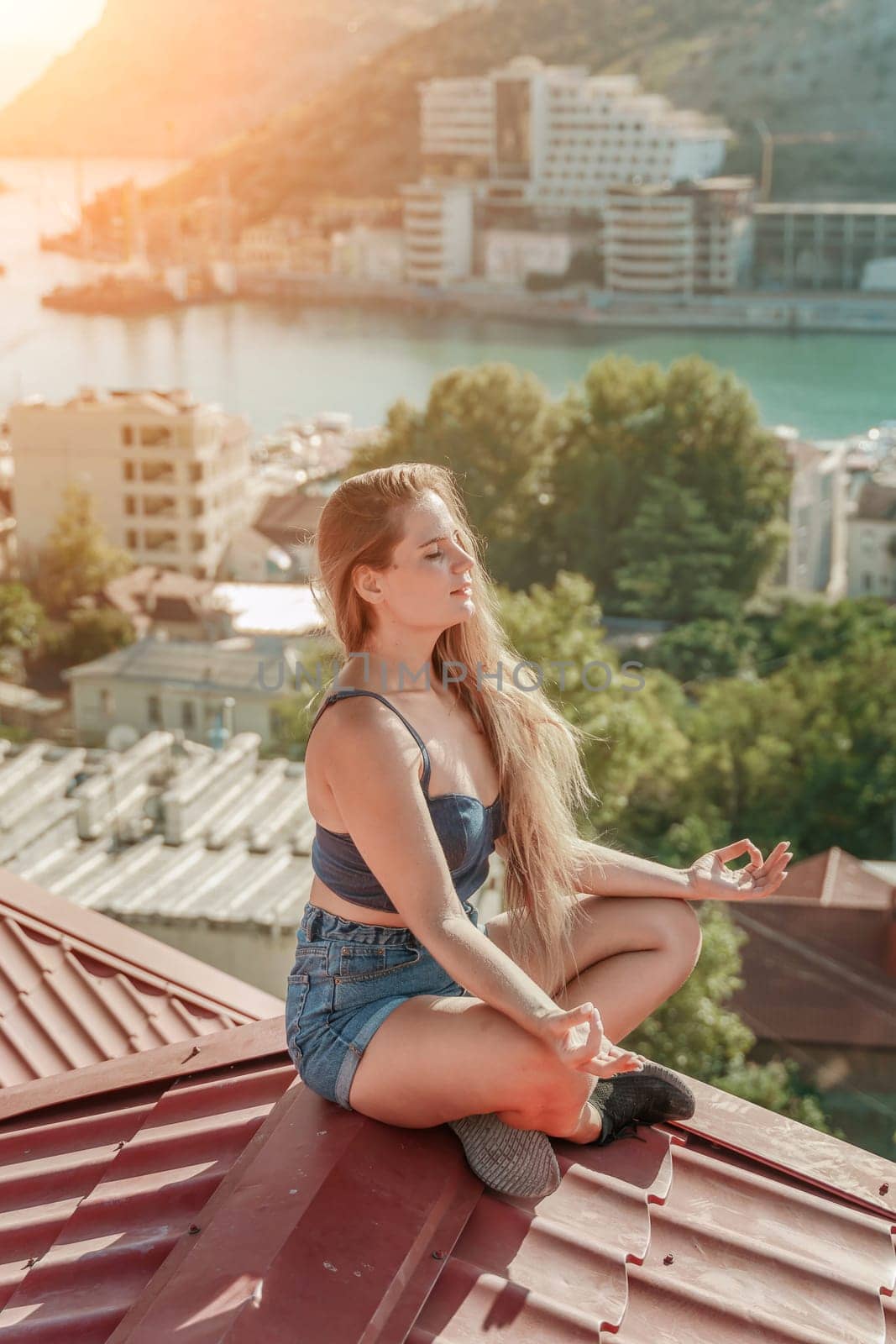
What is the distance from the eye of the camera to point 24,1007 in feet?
5.32

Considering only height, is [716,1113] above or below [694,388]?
above

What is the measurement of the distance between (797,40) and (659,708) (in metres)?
25.8

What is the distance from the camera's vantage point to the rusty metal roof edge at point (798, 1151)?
1220 mm

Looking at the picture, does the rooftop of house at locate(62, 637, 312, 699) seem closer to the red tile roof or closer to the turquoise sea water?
the red tile roof

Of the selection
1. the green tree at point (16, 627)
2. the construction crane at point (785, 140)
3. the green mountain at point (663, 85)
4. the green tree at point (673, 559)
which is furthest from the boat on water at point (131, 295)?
the green tree at point (673, 559)

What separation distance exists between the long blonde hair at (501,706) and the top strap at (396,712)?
2.6 inches

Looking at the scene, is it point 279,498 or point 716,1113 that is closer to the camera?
point 716,1113

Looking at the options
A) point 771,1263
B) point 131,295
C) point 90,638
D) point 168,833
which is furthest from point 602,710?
point 131,295

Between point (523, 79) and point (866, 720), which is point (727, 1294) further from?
point (523, 79)

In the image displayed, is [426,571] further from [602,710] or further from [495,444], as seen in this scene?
[495,444]

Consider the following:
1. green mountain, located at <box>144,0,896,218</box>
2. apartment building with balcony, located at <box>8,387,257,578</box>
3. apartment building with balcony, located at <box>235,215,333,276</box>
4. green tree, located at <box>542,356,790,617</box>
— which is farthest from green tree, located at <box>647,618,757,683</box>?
apartment building with balcony, located at <box>235,215,333,276</box>

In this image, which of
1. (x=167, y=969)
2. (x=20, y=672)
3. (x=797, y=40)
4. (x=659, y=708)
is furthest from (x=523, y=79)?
(x=167, y=969)

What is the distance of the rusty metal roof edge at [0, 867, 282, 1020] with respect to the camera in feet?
5.67

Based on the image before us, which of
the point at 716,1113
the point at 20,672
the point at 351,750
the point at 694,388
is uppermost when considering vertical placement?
the point at 351,750
